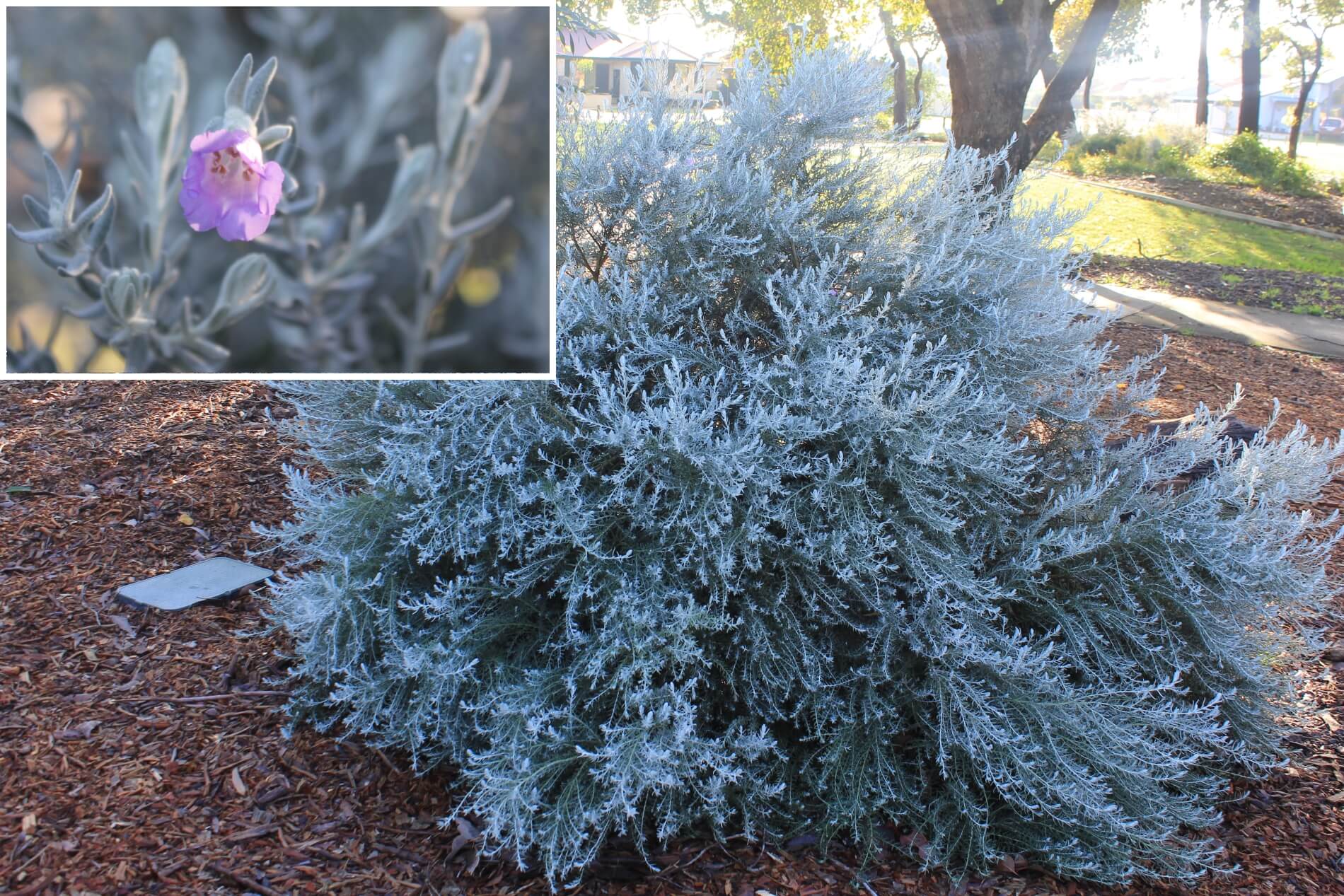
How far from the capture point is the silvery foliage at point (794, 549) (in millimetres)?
2469

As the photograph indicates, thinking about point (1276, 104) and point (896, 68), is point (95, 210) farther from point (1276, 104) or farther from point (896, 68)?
point (1276, 104)

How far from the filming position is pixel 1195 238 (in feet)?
44.2

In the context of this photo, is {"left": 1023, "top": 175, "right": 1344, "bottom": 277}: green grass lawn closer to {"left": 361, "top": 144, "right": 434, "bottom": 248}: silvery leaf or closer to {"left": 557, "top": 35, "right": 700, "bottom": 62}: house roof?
{"left": 557, "top": 35, "right": 700, "bottom": 62}: house roof

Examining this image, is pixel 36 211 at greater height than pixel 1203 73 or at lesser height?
lesser

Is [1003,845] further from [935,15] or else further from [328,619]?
[935,15]

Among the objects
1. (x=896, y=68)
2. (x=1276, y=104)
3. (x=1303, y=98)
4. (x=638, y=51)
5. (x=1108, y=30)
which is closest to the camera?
(x=638, y=51)

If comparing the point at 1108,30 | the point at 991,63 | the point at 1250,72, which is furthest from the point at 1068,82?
the point at 1250,72

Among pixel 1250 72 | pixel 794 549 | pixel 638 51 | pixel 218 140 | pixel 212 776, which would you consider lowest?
pixel 212 776

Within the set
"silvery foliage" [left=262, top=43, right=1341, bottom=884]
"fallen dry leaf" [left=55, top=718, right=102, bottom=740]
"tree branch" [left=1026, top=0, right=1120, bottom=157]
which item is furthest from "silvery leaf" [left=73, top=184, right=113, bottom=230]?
"tree branch" [left=1026, top=0, right=1120, bottom=157]

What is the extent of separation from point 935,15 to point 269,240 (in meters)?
7.45

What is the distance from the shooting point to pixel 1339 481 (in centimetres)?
486

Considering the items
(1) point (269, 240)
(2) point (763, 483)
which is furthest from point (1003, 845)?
(1) point (269, 240)

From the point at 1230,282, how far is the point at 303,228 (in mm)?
10815

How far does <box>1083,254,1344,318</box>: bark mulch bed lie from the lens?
363 inches
